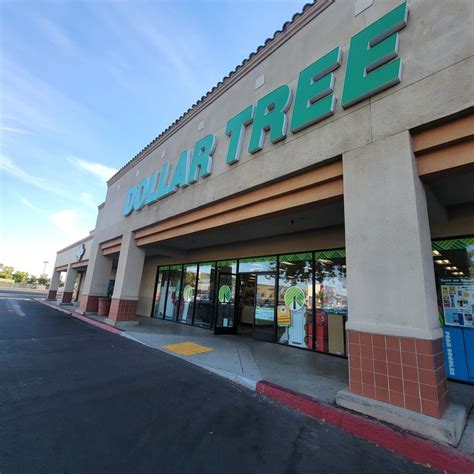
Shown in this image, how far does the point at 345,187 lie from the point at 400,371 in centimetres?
288

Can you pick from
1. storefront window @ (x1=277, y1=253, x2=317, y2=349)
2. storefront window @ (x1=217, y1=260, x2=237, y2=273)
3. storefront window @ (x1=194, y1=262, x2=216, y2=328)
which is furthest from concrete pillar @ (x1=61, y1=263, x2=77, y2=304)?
storefront window @ (x1=277, y1=253, x2=317, y2=349)

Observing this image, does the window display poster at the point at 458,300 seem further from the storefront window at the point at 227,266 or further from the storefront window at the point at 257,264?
the storefront window at the point at 227,266

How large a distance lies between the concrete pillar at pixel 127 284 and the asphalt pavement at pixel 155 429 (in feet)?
18.8

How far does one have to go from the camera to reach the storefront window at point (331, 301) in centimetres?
762

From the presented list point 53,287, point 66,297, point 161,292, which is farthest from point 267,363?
point 53,287

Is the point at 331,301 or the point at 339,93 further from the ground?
the point at 339,93

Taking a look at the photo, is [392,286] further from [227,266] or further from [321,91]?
[227,266]

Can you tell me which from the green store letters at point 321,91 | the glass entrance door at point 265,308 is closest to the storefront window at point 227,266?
the glass entrance door at point 265,308

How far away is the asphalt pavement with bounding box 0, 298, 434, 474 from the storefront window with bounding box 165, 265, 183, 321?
28.3ft

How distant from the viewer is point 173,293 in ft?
47.9

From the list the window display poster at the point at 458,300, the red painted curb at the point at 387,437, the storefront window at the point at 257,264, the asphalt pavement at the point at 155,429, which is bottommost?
the asphalt pavement at the point at 155,429

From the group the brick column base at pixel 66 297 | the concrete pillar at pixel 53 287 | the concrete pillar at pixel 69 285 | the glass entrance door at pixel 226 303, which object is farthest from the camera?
the concrete pillar at pixel 53 287

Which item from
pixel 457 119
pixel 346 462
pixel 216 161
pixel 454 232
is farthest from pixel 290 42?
pixel 346 462

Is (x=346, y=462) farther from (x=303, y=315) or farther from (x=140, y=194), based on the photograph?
(x=140, y=194)
